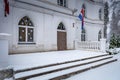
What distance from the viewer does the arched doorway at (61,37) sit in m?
15.0

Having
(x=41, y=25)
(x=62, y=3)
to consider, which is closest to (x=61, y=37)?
(x=41, y=25)

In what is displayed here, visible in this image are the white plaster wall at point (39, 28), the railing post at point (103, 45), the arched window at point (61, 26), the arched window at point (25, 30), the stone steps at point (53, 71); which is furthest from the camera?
the arched window at point (61, 26)

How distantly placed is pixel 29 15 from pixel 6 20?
6.99ft

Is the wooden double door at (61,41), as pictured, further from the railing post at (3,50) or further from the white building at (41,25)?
the railing post at (3,50)

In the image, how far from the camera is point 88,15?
→ 20.8m

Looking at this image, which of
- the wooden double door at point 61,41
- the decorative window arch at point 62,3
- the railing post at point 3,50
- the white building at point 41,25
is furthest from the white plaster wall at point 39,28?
the railing post at point 3,50

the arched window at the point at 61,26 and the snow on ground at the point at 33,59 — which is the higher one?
the arched window at the point at 61,26

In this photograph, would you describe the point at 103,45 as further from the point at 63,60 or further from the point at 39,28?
the point at 63,60

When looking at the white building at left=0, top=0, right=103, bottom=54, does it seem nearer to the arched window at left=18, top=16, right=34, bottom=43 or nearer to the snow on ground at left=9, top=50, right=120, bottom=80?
the arched window at left=18, top=16, right=34, bottom=43

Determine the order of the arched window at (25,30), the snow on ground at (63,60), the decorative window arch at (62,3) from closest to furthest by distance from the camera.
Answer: the snow on ground at (63,60)
the arched window at (25,30)
the decorative window arch at (62,3)

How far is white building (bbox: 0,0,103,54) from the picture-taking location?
36.1ft

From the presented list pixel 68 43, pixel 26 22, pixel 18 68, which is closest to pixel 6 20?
pixel 26 22

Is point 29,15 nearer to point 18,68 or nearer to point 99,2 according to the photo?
point 18,68

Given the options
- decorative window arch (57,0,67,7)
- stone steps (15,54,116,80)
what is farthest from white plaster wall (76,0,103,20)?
stone steps (15,54,116,80)
